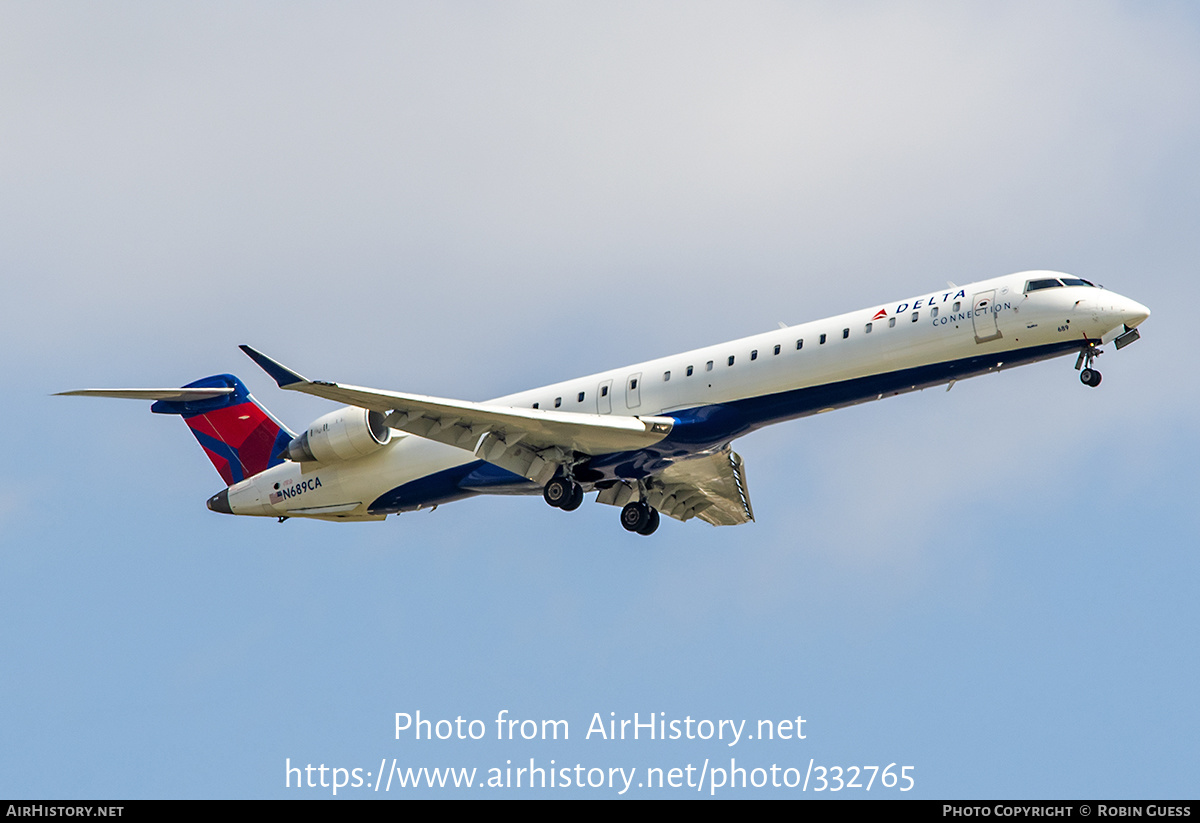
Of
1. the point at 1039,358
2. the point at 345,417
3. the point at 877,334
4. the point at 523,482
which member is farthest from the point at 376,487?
the point at 1039,358

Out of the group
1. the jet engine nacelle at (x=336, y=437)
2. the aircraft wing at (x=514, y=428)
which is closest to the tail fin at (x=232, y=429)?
the jet engine nacelle at (x=336, y=437)

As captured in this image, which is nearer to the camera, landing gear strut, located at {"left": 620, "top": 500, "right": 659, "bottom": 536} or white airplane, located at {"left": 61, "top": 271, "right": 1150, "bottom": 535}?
white airplane, located at {"left": 61, "top": 271, "right": 1150, "bottom": 535}

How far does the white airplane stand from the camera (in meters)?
23.9

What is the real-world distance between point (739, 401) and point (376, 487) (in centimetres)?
812

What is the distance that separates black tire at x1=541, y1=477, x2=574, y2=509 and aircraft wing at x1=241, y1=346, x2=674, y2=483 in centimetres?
20

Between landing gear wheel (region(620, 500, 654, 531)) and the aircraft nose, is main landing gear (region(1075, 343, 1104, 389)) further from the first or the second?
the aircraft nose

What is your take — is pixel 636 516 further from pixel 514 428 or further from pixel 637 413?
pixel 514 428

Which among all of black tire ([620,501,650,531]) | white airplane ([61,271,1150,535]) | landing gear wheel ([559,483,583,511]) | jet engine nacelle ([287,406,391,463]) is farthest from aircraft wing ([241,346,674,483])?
black tire ([620,501,650,531])

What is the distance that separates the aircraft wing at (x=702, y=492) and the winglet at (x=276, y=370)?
8023 mm

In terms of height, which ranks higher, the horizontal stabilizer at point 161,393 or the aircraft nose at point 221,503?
the horizontal stabilizer at point 161,393

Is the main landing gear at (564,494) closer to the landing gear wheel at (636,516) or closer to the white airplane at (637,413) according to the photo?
the white airplane at (637,413)

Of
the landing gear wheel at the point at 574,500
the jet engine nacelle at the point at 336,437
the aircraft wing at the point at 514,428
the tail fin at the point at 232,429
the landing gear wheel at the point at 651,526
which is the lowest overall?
the landing gear wheel at the point at 574,500

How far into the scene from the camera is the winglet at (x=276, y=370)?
76.9ft

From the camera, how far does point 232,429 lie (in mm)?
31438
